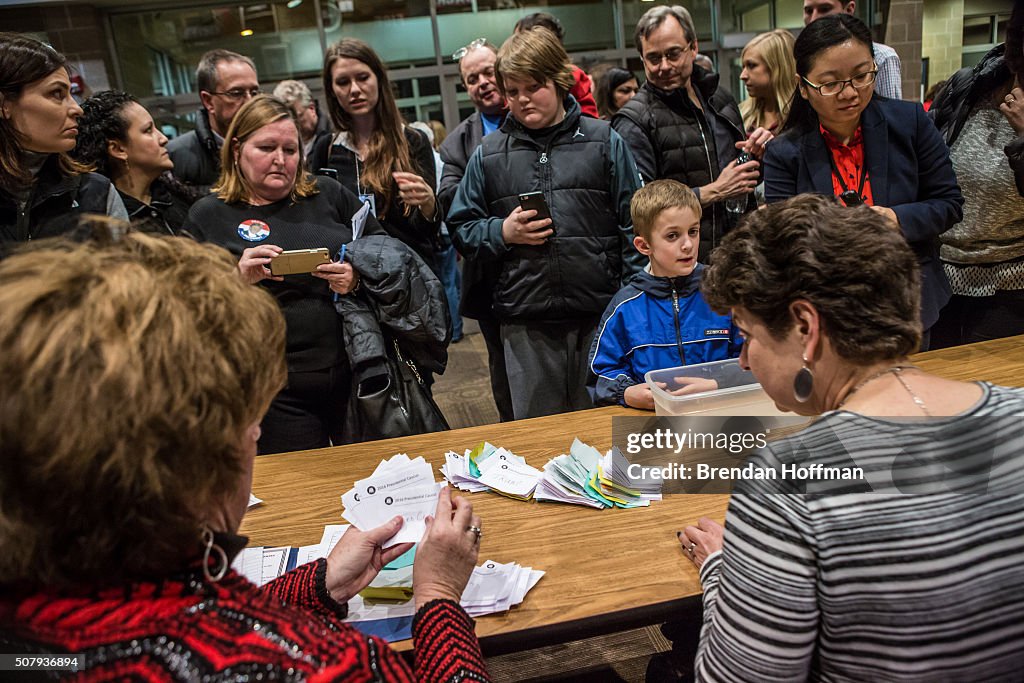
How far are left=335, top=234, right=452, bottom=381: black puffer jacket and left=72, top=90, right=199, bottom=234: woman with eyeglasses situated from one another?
2.84 feet

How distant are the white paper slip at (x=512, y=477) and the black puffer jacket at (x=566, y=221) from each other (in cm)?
105

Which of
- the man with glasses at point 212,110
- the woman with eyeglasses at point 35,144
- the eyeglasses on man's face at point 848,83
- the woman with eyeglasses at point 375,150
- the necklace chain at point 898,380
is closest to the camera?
the necklace chain at point 898,380

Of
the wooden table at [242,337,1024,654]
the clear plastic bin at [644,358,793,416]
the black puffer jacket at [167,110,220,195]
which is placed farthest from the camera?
the black puffer jacket at [167,110,220,195]

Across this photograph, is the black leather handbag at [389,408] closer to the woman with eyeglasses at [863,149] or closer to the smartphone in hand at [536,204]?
the smartphone in hand at [536,204]

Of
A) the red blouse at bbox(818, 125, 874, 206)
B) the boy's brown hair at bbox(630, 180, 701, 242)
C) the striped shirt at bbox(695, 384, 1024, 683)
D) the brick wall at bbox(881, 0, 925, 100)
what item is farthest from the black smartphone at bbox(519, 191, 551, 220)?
the brick wall at bbox(881, 0, 925, 100)

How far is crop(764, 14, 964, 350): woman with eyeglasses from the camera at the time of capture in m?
2.34

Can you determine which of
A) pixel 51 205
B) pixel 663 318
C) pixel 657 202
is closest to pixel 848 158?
pixel 657 202

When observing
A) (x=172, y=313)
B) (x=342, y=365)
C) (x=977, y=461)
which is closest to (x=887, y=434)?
(x=977, y=461)

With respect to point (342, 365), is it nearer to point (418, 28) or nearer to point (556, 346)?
point (556, 346)

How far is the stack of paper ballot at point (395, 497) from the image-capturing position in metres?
1.56

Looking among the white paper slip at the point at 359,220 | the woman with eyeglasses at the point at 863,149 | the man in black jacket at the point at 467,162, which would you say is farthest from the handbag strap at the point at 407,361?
the woman with eyeglasses at the point at 863,149

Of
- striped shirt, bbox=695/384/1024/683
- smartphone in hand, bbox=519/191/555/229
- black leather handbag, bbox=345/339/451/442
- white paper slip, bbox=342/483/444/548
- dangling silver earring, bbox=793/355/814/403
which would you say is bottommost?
black leather handbag, bbox=345/339/451/442

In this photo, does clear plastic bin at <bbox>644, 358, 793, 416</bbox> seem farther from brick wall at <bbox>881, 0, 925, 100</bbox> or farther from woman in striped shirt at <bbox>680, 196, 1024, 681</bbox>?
brick wall at <bbox>881, 0, 925, 100</bbox>

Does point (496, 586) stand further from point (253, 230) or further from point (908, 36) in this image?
point (908, 36)
